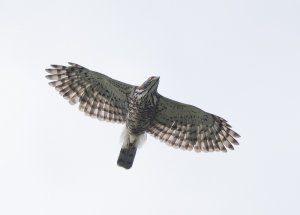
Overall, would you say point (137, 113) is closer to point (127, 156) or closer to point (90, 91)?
point (127, 156)

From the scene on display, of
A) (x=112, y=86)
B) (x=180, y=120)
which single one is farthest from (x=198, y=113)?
(x=112, y=86)

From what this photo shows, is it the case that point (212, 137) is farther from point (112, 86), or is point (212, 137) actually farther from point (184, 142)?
point (112, 86)

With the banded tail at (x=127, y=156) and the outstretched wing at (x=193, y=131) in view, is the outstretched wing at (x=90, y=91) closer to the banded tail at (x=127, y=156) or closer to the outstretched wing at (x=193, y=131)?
the banded tail at (x=127, y=156)

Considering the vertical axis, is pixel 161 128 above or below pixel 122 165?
above

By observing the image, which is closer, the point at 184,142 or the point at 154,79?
the point at 154,79

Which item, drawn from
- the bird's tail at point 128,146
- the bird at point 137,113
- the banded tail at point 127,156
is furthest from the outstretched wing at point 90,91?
the banded tail at point 127,156

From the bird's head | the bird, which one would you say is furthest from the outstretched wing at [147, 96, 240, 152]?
the bird's head

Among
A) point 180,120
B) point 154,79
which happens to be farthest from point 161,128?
point 154,79
